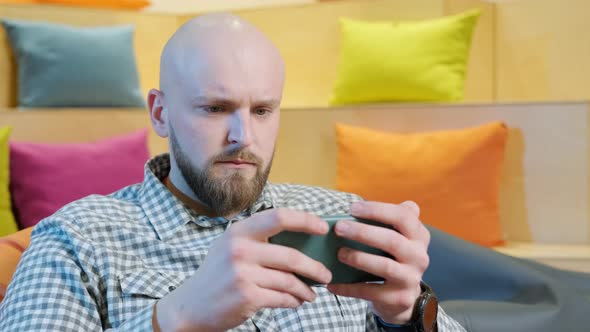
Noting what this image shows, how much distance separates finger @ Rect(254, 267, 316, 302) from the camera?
0.80 meters

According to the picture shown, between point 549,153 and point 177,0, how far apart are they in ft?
6.01

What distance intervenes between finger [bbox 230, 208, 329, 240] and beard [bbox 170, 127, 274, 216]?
1.16ft

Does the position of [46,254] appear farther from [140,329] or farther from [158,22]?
[158,22]

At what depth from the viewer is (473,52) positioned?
9.51 feet

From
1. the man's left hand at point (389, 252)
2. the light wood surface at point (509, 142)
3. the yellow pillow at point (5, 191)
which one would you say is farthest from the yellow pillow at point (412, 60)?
the man's left hand at point (389, 252)

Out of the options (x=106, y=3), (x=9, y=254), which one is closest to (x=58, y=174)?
(x=106, y=3)

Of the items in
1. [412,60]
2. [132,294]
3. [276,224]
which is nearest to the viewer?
[276,224]

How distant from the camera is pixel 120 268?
1.13m

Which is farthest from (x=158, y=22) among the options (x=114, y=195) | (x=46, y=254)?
(x=46, y=254)

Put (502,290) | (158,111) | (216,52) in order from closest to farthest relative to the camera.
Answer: (216,52) → (158,111) → (502,290)

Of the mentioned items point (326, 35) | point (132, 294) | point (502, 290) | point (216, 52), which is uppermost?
point (326, 35)

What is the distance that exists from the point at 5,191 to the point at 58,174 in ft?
0.54

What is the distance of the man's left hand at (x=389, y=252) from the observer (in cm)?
86

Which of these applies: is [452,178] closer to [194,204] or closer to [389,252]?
[194,204]
